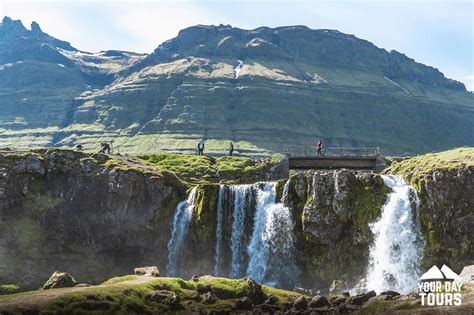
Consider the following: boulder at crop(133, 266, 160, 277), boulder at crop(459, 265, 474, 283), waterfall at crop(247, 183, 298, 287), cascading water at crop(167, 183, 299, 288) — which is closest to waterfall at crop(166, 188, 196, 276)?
cascading water at crop(167, 183, 299, 288)

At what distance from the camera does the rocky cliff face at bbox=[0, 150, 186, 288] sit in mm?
90750

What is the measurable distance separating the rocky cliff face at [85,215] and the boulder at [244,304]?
124ft

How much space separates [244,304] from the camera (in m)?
53.5

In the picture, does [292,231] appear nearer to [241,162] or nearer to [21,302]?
[241,162]

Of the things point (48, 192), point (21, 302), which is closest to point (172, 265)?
point (48, 192)

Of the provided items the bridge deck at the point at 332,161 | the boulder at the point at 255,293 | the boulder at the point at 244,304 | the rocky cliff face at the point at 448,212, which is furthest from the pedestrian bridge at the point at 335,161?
the boulder at the point at 244,304

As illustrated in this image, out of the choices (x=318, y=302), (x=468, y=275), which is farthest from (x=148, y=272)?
(x=468, y=275)

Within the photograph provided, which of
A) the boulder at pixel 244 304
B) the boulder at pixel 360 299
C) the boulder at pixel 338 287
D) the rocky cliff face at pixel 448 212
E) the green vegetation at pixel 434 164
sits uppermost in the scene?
the green vegetation at pixel 434 164

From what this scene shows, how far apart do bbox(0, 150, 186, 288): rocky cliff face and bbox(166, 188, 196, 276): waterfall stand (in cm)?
146

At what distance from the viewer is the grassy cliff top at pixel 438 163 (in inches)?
3164

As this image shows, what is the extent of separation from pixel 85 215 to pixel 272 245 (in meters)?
33.6

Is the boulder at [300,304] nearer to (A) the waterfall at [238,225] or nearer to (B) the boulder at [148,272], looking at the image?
(B) the boulder at [148,272]

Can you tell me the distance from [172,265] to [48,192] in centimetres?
2682

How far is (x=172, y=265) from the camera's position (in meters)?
88.1
